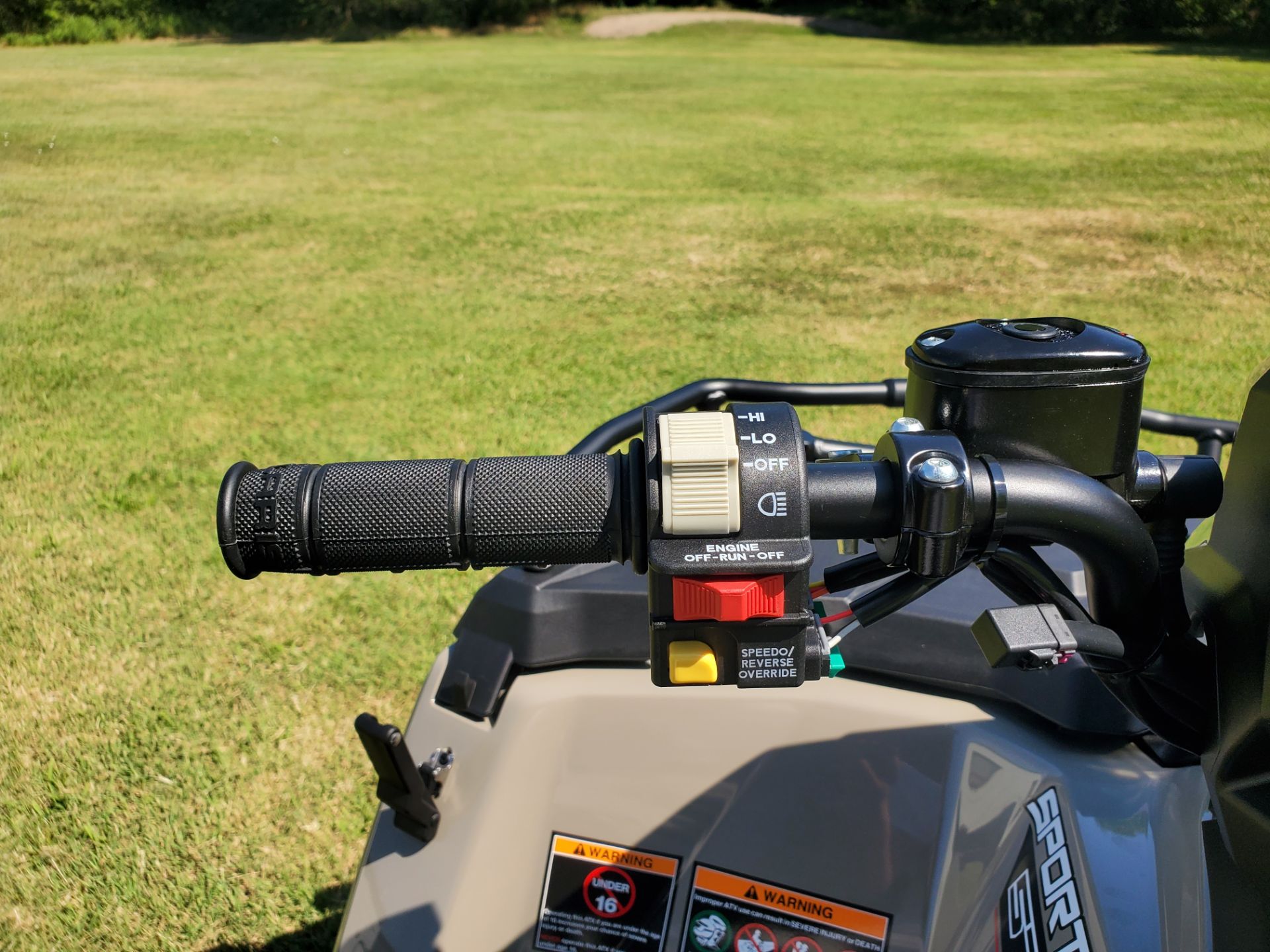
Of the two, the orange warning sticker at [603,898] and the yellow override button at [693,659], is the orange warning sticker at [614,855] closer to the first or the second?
the orange warning sticker at [603,898]

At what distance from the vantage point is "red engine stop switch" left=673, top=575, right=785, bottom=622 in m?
0.73

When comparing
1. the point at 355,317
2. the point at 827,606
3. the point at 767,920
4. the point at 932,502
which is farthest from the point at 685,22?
the point at 932,502

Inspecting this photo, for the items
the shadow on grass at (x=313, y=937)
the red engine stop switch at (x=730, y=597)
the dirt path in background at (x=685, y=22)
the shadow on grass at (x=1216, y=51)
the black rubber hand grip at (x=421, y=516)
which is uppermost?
the dirt path in background at (x=685, y=22)

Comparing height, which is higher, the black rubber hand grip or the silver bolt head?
the silver bolt head

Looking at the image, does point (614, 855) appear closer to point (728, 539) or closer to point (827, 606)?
point (827, 606)

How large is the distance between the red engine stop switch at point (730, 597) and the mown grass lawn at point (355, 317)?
2078mm

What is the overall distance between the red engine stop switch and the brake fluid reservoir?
22 cm

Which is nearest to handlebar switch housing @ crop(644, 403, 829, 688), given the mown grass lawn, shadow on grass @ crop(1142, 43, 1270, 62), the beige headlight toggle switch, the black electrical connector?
the beige headlight toggle switch

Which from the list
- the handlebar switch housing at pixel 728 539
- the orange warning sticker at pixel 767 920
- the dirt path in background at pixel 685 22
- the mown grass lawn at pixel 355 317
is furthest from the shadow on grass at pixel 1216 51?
the handlebar switch housing at pixel 728 539

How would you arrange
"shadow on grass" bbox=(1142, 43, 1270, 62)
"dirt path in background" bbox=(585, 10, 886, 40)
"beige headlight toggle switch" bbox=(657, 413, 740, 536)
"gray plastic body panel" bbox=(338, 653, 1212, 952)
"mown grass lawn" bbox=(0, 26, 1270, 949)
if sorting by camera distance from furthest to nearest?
"dirt path in background" bbox=(585, 10, 886, 40) → "shadow on grass" bbox=(1142, 43, 1270, 62) → "mown grass lawn" bbox=(0, 26, 1270, 949) → "gray plastic body panel" bbox=(338, 653, 1212, 952) → "beige headlight toggle switch" bbox=(657, 413, 740, 536)

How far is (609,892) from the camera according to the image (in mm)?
1360

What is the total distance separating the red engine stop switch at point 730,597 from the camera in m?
0.73

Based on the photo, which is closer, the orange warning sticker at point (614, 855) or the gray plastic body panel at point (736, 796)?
the gray plastic body panel at point (736, 796)

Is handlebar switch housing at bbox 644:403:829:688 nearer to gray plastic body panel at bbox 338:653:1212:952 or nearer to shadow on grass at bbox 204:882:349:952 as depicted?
gray plastic body panel at bbox 338:653:1212:952
